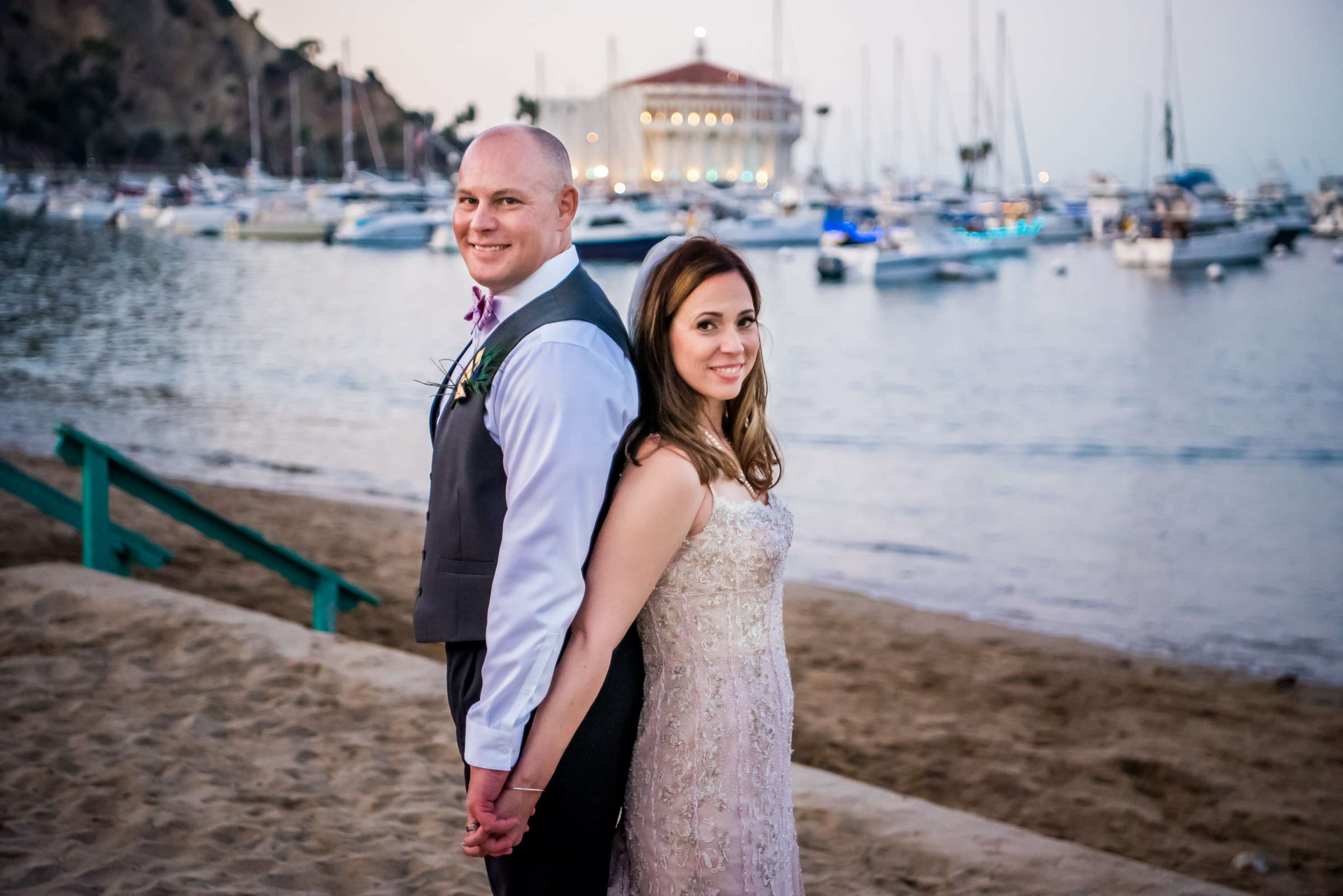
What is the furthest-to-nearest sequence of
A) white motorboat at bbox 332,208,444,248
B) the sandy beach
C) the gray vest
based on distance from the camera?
white motorboat at bbox 332,208,444,248 → the sandy beach → the gray vest

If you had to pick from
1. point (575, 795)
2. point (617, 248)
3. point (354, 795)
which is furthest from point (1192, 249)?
point (575, 795)

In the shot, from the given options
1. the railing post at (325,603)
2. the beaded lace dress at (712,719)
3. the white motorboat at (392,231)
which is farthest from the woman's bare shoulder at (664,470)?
the white motorboat at (392,231)

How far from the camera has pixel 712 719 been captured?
8.10ft

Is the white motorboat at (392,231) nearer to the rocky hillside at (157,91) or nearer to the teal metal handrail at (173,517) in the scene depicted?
the rocky hillside at (157,91)

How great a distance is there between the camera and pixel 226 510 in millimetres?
11078

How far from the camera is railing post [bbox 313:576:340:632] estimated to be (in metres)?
6.23

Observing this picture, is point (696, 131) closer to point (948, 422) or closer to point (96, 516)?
point (948, 422)

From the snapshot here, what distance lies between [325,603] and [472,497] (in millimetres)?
4281

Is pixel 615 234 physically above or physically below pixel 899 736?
above

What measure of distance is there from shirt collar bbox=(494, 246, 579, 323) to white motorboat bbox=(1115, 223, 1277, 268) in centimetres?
5857

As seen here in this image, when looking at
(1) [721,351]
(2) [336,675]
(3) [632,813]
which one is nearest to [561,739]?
(3) [632,813]

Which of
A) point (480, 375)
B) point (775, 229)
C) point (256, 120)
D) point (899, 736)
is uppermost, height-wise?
point (256, 120)

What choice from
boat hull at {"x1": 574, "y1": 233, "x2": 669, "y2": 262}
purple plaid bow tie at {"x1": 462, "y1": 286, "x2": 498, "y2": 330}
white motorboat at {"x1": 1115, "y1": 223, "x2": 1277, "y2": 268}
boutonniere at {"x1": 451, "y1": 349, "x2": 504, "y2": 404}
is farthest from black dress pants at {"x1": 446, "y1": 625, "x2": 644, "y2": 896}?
white motorboat at {"x1": 1115, "y1": 223, "x2": 1277, "y2": 268}

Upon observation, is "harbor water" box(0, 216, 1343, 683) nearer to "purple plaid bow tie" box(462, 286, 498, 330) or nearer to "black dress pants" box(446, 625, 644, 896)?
"black dress pants" box(446, 625, 644, 896)
